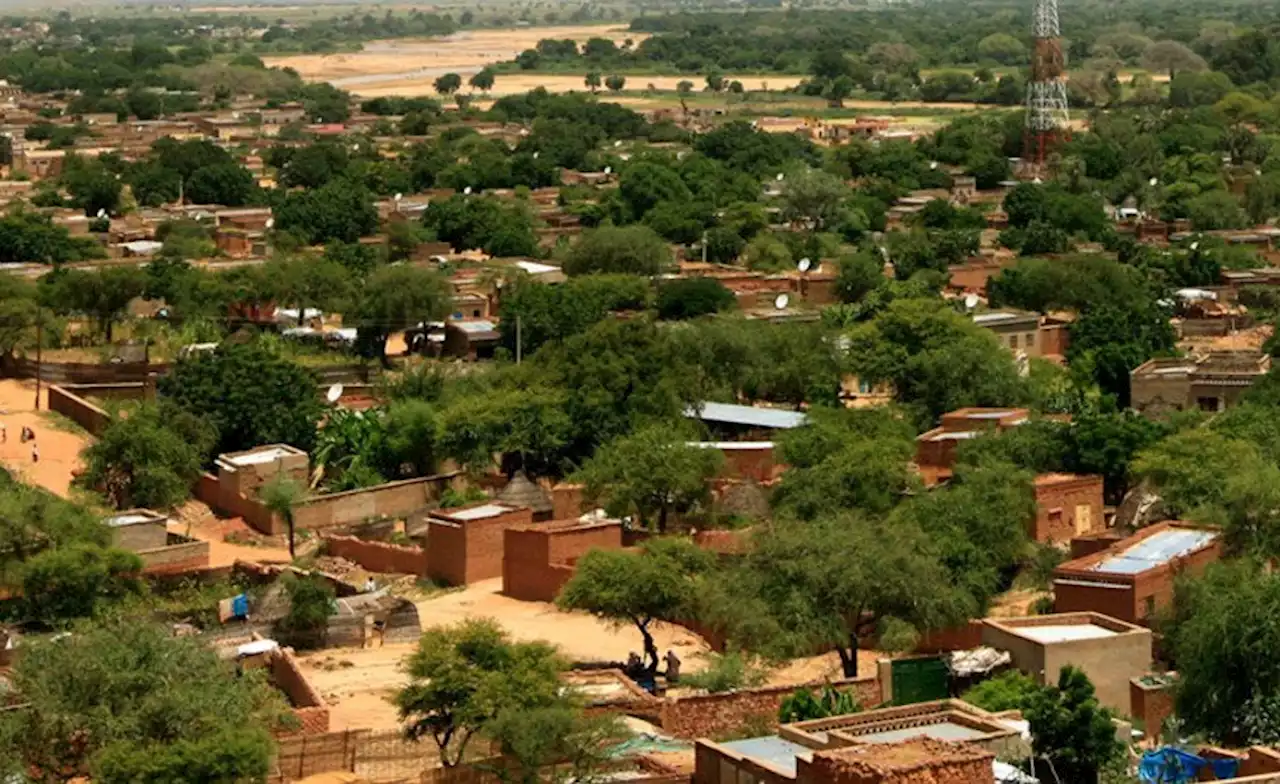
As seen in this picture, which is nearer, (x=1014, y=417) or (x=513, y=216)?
(x=1014, y=417)

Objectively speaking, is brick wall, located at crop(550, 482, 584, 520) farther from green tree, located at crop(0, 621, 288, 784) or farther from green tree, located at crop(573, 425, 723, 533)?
green tree, located at crop(0, 621, 288, 784)

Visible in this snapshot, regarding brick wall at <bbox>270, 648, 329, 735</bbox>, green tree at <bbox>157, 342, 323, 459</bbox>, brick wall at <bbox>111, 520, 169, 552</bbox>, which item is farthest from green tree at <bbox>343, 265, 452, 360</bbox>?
brick wall at <bbox>270, 648, 329, 735</bbox>

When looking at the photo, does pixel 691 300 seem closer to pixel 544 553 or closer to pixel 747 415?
pixel 747 415

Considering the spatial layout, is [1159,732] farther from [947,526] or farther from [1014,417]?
[1014,417]

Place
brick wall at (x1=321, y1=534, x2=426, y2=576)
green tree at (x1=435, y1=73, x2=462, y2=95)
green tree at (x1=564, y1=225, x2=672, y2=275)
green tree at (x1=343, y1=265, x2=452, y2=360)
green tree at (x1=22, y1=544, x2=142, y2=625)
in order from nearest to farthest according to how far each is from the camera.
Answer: green tree at (x1=22, y1=544, x2=142, y2=625) → brick wall at (x1=321, y1=534, x2=426, y2=576) → green tree at (x1=343, y1=265, x2=452, y2=360) → green tree at (x1=564, y1=225, x2=672, y2=275) → green tree at (x1=435, y1=73, x2=462, y2=95)

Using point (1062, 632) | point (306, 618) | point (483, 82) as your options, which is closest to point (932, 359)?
point (306, 618)

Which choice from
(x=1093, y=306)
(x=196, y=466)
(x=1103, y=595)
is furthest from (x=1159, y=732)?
(x=1093, y=306)

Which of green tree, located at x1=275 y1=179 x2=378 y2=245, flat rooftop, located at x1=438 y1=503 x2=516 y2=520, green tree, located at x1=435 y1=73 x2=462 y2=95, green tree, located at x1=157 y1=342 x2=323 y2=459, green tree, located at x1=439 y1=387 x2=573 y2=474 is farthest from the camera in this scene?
green tree, located at x1=435 y1=73 x2=462 y2=95

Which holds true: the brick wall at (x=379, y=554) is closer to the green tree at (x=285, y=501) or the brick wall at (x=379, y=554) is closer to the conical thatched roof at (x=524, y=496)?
the green tree at (x=285, y=501)
